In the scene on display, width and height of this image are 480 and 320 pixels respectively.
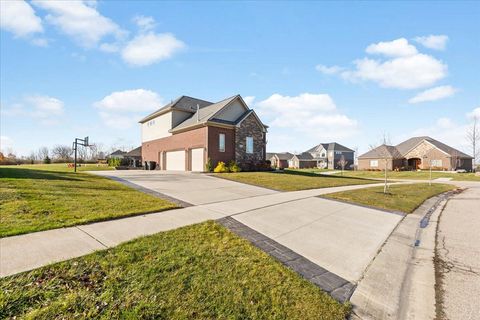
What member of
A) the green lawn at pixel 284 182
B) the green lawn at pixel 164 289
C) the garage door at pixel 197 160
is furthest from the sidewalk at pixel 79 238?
the garage door at pixel 197 160

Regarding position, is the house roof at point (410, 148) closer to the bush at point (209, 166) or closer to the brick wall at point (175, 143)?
the bush at point (209, 166)

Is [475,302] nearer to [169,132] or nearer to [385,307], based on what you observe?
[385,307]

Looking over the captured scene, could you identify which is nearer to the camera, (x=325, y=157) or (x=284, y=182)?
(x=284, y=182)

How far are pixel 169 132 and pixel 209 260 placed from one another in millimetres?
25504

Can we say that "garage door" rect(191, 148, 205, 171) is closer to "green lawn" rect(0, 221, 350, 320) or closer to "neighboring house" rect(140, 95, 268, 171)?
"neighboring house" rect(140, 95, 268, 171)

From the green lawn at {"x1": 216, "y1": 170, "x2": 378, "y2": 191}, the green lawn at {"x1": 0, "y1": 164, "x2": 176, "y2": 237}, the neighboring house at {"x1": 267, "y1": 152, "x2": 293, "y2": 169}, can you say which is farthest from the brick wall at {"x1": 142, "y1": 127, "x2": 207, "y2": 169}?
the neighboring house at {"x1": 267, "y1": 152, "x2": 293, "y2": 169}

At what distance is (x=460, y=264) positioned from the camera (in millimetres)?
4984

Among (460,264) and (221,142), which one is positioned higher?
(221,142)

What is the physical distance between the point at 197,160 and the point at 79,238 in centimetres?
1912

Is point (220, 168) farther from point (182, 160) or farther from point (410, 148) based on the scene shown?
point (410, 148)

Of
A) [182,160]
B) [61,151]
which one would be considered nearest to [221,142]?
[182,160]

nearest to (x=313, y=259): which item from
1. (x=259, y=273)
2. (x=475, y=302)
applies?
(x=259, y=273)

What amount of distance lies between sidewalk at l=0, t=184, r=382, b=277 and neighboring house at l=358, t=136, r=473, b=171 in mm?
43138

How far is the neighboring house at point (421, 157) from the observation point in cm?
4284
